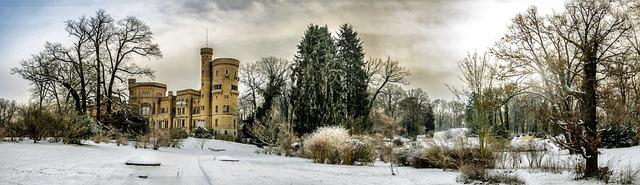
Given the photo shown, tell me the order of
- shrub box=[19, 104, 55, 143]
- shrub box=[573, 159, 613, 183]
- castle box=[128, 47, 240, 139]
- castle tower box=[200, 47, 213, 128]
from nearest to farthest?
shrub box=[573, 159, 613, 183] → shrub box=[19, 104, 55, 143] → castle box=[128, 47, 240, 139] → castle tower box=[200, 47, 213, 128]

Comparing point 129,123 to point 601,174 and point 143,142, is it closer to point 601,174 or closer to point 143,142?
point 143,142

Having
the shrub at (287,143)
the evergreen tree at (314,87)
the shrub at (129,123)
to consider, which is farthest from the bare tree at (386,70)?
the shrub at (129,123)

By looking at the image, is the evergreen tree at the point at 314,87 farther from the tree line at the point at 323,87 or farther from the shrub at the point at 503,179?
the shrub at the point at 503,179

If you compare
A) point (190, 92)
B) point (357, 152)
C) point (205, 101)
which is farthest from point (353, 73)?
point (190, 92)

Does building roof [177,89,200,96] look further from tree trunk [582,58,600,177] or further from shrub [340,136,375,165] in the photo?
tree trunk [582,58,600,177]

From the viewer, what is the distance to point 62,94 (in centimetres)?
3189

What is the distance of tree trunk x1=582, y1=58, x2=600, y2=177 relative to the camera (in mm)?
9469

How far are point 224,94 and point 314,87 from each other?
3331 cm

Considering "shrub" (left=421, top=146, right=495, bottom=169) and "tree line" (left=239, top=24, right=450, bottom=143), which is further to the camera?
"tree line" (left=239, top=24, right=450, bottom=143)

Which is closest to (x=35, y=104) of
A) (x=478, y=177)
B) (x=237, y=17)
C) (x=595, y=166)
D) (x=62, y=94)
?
(x=237, y=17)

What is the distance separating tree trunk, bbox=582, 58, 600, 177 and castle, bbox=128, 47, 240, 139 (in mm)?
47462

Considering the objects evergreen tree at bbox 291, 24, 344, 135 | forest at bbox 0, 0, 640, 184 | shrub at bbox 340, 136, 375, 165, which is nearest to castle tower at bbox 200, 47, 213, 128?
forest at bbox 0, 0, 640, 184

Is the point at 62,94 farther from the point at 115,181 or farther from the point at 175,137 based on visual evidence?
the point at 115,181

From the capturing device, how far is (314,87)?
3039cm
